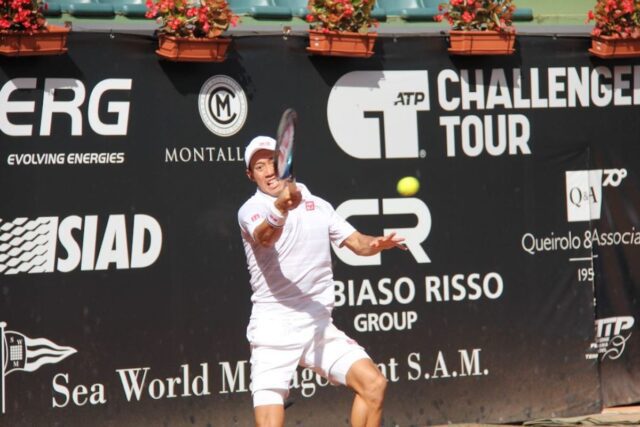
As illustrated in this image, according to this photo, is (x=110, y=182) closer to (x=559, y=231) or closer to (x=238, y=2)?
(x=238, y=2)

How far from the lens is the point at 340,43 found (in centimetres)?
715

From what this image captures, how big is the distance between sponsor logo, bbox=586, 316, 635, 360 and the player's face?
3195mm

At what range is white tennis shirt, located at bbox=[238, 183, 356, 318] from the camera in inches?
218

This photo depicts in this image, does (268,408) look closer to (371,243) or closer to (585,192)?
(371,243)

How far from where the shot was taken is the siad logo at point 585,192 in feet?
25.6

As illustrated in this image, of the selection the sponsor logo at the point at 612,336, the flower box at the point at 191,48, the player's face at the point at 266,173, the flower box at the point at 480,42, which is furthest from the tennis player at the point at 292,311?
the sponsor logo at the point at 612,336

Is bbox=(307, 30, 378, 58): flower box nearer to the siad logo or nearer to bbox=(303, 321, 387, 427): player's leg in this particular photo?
the siad logo

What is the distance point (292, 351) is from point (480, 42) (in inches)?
110

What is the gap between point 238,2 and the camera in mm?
8188

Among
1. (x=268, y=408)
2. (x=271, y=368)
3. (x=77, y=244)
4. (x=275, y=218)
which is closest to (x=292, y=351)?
(x=271, y=368)

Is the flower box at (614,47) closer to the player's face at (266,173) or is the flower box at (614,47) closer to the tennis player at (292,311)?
the tennis player at (292,311)

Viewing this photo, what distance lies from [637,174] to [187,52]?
3165 mm

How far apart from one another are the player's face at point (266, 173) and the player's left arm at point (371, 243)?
45 centimetres

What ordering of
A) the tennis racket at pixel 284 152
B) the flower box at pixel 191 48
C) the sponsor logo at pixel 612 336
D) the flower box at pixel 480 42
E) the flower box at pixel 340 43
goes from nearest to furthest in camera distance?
the tennis racket at pixel 284 152
the flower box at pixel 191 48
the flower box at pixel 340 43
the flower box at pixel 480 42
the sponsor logo at pixel 612 336
